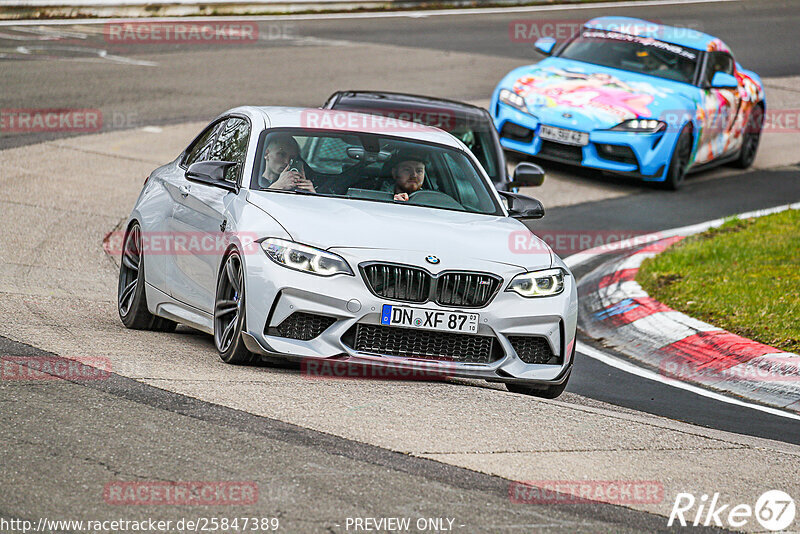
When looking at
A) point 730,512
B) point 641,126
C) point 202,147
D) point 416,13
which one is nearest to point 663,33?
point 641,126

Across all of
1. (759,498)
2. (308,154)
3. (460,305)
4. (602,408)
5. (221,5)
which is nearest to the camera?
(759,498)

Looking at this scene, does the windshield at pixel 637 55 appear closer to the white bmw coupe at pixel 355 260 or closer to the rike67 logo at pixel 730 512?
the white bmw coupe at pixel 355 260

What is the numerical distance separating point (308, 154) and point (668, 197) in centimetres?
802

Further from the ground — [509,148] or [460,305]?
[460,305]

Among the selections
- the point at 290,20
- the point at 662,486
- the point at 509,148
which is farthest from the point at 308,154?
the point at 290,20

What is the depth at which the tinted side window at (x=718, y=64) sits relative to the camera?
1677 cm

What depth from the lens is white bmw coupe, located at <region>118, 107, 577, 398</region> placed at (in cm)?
680

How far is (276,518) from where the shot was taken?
466 centimetres

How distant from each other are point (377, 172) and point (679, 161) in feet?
28.4

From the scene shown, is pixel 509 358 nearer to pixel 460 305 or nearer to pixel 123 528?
pixel 460 305

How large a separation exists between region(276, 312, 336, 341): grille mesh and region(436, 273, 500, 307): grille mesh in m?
0.60

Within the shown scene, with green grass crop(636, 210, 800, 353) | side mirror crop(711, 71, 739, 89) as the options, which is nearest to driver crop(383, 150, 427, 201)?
green grass crop(636, 210, 800, 353)

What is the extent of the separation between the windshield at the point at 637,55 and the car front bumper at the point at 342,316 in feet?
33.3

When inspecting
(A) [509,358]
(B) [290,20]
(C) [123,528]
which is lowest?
(B) [290,20]
